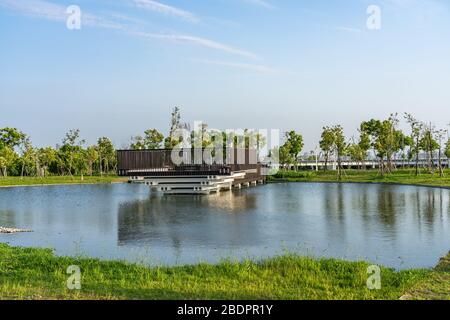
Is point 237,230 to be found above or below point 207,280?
below

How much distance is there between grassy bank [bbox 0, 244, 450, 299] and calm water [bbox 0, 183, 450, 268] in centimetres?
A: 135

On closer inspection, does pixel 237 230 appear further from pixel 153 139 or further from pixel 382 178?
pixel 153 139

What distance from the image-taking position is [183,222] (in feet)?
51.6

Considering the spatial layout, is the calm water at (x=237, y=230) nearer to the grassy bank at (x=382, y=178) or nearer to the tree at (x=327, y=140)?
the grassy bank at (x=382, y=178)

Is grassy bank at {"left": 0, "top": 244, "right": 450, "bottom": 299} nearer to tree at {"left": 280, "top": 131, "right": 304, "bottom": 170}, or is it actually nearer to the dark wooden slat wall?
the dark wooden slat wall

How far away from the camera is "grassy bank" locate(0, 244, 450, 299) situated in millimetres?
6391

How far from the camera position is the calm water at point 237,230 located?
10.6 m

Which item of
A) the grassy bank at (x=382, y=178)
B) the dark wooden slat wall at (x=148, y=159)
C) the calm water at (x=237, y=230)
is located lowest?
the calm water at (x=237, y=230)

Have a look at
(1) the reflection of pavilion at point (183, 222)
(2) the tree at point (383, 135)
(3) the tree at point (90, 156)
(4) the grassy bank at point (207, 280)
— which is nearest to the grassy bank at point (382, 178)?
(2) the tree at point (383, 135)

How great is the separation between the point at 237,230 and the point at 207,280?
21.2 ft

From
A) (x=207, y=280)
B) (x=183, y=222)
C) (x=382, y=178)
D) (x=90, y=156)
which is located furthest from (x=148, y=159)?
(x=90, y=156)

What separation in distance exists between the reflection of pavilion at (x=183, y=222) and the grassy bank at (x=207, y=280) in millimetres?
3117
